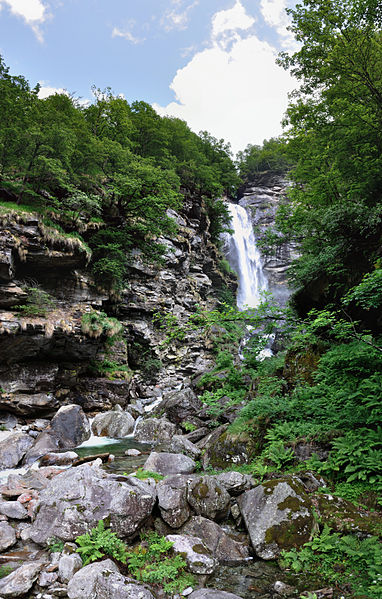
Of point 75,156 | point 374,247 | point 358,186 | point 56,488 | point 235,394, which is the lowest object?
point 235,394

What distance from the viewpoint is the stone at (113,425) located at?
479 inches

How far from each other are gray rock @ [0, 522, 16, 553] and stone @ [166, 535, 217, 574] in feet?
7.44

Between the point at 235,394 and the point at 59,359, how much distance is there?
9.12 metres

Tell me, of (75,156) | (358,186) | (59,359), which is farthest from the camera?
(75,156)

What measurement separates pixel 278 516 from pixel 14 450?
8493mm

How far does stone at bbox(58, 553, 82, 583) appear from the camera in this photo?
10.9ft

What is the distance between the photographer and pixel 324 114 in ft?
34.3

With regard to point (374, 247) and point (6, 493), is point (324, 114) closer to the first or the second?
Result: point (374, 247)

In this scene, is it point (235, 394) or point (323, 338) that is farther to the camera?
point (235, 394)

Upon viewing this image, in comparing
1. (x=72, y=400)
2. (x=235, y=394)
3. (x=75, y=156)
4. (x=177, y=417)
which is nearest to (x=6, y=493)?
(x=235, y=394)

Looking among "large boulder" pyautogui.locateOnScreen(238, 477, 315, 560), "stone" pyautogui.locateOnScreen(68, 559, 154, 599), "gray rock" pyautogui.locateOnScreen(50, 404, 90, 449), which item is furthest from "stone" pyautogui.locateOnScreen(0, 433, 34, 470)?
"large boulder" pyautogui.locateOnScreen(238, 477, 315, 560)

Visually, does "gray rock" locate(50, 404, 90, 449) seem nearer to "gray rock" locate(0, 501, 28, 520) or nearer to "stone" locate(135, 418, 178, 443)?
"stone" locate(135, 418, 178, 443)

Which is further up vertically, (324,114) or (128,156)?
(128,156)

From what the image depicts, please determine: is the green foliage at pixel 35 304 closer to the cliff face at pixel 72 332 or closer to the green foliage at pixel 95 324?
the cliff face at pixel 72 332
